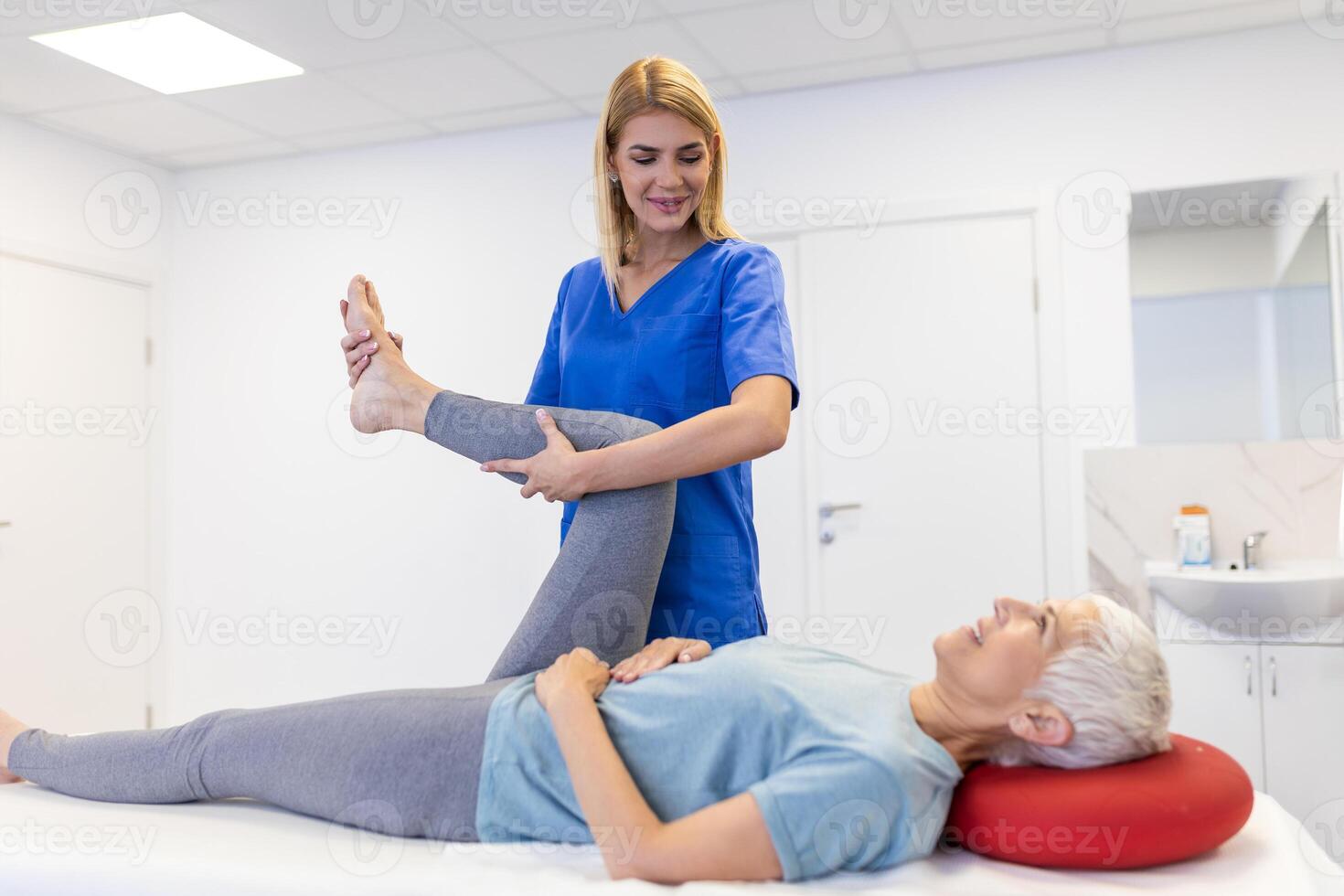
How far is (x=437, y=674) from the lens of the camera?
13.4 feet

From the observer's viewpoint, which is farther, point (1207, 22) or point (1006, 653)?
point (1207, 22)

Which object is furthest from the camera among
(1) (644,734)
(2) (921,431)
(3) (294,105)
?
(3) (294,105)

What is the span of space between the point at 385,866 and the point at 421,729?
0.60 ft

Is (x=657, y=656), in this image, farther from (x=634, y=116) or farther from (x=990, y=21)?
(x=990, y=21)

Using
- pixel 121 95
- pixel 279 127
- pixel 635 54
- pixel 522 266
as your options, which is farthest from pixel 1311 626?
pixel 121 95

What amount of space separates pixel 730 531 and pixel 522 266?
2587mm

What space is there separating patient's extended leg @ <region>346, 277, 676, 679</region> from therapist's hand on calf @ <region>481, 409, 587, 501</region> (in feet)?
0.07

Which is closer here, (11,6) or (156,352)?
(11,6)

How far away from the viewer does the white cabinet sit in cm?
274

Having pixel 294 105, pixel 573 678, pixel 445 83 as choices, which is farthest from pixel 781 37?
pixel 573 678

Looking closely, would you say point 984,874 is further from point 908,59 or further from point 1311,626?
point 908,59

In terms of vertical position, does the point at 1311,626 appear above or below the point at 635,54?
below

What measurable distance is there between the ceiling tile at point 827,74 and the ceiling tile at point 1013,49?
9 cm

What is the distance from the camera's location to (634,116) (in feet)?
5.37
